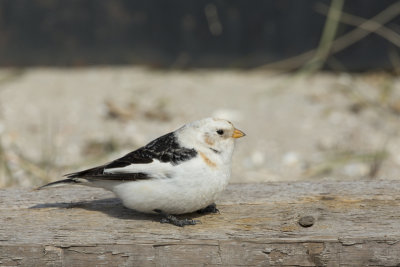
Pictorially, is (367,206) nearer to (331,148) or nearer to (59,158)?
(331,148)

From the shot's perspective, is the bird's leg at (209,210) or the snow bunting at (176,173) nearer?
the snow bunting at (176,173)

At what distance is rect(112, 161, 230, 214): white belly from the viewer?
2711 millimetres

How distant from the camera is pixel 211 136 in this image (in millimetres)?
2871

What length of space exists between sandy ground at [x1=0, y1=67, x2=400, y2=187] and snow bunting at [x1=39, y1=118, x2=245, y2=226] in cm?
159

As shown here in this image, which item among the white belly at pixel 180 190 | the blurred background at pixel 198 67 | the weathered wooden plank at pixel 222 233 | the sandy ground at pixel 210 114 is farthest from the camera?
the blurred background at pixel 198 67

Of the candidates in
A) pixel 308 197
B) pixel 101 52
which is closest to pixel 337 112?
pixel 101 52

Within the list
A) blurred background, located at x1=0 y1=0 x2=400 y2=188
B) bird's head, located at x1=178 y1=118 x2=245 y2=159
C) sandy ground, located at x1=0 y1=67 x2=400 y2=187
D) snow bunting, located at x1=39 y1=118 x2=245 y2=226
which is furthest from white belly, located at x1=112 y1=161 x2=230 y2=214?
blurred background, located at x1=0 y1=0 x2=400 y2=188

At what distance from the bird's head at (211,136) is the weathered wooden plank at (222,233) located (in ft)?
0.94

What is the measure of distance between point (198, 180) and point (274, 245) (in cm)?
39

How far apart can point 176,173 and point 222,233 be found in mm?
293

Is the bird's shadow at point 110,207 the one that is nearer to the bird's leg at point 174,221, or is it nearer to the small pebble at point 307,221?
the bird's leg at point 174,221

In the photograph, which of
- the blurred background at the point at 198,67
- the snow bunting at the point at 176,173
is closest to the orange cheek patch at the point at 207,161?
the snow bunting at the point at 176,173

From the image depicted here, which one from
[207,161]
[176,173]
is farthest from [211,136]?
[176,173]

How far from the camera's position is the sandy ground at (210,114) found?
479cm
